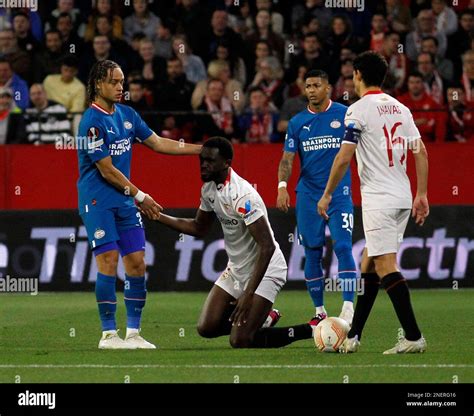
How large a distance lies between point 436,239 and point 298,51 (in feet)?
13.0

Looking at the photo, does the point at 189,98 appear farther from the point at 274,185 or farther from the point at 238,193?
the point at 238,193

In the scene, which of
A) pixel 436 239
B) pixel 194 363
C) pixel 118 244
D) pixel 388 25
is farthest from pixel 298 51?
pixel 194 363

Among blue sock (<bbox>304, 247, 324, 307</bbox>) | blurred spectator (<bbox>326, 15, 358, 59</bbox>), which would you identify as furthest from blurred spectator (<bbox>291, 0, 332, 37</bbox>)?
blue sock (<bbox>304, 247, 324, 307</bbox>)

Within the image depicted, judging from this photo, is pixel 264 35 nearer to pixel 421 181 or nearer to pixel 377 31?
pixel 377 31

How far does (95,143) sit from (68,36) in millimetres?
9196

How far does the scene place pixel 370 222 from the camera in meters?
9.66

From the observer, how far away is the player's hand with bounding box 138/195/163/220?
33.7 feet

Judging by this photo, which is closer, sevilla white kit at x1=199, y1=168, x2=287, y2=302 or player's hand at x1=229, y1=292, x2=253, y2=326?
player's hand at x1=229, y1=292, x2=253, y2=326

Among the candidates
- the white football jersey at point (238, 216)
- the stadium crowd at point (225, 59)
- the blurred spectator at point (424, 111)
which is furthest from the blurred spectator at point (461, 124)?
the white football jersey at point (238, 216)

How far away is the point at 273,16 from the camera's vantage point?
19.6 metres

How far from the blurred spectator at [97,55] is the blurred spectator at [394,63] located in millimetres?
3743

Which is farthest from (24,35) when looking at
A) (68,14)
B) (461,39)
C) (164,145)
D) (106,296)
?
(106,296)

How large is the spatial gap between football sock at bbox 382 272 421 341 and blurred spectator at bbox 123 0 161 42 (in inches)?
423

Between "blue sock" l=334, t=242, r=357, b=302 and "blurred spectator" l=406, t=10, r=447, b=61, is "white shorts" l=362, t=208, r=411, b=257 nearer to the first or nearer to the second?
"blue sock" l=334, t=242, r=357, b=302
